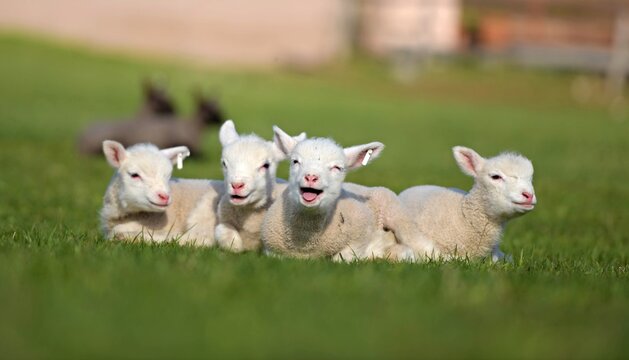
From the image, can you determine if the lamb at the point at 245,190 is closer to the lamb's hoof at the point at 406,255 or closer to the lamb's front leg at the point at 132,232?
the lamb's front leg at the point at 132,232

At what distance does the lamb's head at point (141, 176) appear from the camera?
310 inches

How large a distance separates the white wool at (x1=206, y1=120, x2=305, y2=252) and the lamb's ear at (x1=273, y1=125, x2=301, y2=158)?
0.12 feet

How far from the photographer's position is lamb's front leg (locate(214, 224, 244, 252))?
764cm

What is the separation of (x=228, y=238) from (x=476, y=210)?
175 cm

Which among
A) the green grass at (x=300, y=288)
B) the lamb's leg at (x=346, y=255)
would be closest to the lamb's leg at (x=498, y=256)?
the green grass at (x=300, y=288)

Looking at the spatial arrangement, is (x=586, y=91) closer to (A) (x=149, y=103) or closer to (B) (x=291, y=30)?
(B) (x=291, y=30)

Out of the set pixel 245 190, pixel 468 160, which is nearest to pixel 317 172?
pixel 245 190

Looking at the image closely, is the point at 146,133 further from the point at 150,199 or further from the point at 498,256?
the point at 498,256

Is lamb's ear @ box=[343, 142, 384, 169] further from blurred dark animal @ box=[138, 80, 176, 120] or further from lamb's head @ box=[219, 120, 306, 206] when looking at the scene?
blurred dark animal @ box=[138, 80, 176, 120]

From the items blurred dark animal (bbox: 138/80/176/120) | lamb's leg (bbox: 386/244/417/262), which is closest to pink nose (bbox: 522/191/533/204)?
lamb's leg (bbox: 386/244/417/262)

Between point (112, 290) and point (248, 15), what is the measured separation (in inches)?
1468

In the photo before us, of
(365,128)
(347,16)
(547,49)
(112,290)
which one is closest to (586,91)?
(547,49)

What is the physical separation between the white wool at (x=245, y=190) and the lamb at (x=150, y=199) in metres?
0.26

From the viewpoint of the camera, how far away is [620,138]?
23.4 meters
